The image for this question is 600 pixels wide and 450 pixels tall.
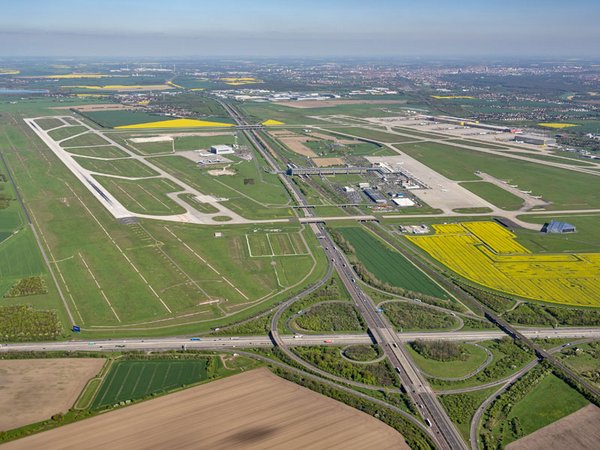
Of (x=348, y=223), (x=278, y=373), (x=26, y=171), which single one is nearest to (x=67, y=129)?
(x=26, y=171)

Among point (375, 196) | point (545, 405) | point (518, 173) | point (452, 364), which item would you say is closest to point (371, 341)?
point (452, 364)

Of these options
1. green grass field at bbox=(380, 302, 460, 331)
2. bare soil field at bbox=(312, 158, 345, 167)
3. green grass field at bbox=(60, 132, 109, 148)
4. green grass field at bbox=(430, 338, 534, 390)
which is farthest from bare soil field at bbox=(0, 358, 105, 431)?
green grass field at bbox=(60, 132, 109, 148)

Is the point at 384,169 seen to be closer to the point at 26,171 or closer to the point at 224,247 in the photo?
the point at 224,247

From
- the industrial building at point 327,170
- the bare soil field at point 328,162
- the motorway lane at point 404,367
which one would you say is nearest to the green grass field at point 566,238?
the motorway lane at point 404,367

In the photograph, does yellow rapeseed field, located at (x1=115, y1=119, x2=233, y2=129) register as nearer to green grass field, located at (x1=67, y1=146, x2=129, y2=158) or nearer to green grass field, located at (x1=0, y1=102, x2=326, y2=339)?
green grass field, located at (x1=67, y1=146, x2=129, y2=158)

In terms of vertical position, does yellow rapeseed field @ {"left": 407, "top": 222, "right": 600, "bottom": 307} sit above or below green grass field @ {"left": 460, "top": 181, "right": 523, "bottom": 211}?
below

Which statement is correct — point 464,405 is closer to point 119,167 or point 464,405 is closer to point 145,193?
point 145,193
